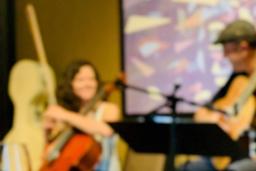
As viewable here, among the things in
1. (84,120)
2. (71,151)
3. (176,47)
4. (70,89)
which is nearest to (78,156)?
(71,151)

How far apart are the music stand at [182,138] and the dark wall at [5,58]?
5.49 ft

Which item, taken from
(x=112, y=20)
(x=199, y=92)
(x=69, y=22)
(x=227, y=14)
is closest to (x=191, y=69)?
(x=199, y=92)

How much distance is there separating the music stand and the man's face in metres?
0.50

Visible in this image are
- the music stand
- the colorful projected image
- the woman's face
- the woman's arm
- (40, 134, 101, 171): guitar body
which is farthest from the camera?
the colorful projected image

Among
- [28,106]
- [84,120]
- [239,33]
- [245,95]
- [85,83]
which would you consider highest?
[239,33]

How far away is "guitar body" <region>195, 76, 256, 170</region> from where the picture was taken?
1.94 m

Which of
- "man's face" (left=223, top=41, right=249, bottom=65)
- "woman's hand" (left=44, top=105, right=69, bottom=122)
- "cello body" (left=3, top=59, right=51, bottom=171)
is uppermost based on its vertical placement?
"man's face" (left=223, top=41, right=249, bottom=65)

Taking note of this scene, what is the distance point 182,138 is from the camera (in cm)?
176

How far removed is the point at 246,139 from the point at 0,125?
1840 mm

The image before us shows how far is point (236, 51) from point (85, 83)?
77 cm

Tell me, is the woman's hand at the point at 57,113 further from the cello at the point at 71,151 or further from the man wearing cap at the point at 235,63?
the man wearing cap at the point at 235,63

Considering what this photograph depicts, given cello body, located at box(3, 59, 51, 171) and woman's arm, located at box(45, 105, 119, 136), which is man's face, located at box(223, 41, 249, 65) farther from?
cello body, located at box(3, 59, 51, 171)

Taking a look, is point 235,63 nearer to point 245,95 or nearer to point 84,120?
point 245,95

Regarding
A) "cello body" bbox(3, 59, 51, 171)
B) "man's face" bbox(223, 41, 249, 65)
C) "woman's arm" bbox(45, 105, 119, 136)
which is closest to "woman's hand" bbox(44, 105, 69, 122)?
"woman's arm" bbox(45, 105, 119, 136)
